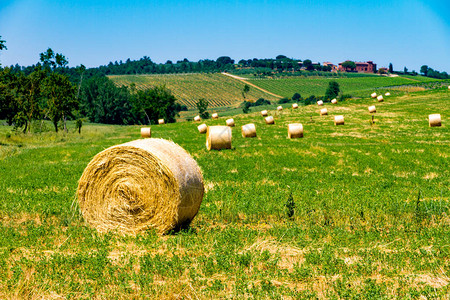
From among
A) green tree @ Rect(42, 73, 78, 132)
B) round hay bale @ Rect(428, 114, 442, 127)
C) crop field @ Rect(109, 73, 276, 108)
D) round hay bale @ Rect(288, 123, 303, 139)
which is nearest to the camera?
round hay bale @ Rect(288, 123, 303, 139)

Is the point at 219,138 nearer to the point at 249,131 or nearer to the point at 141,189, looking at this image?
the point at 249,131

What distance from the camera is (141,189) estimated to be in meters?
9.03

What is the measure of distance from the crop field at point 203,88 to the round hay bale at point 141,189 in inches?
5191

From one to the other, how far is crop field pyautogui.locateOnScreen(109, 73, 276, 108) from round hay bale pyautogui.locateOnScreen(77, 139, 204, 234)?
132 meters

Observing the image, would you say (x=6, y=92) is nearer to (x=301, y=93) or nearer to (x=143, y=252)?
(x=143, y=252)

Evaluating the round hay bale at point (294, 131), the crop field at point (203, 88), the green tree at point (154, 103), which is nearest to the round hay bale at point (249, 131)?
the round hay bale at point (294, 131)

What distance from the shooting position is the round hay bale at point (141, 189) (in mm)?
8734

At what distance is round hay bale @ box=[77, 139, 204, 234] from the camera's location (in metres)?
8.73

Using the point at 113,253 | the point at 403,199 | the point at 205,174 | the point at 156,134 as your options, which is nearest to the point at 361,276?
the point at 113,253

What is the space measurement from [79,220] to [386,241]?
21.1 feet

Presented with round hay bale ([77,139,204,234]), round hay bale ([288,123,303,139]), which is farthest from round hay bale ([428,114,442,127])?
round hay bale ([77,139,204,234])

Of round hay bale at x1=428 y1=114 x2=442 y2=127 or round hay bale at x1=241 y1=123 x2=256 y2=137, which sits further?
round hay bale at x1=428 y1=114 x2=442 y2=127

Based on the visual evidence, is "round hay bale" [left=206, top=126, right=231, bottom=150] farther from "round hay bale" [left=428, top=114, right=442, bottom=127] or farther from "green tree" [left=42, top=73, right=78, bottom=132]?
"green tree" [left=42, top=73, right=78, bottom=132]

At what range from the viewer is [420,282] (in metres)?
5.89
